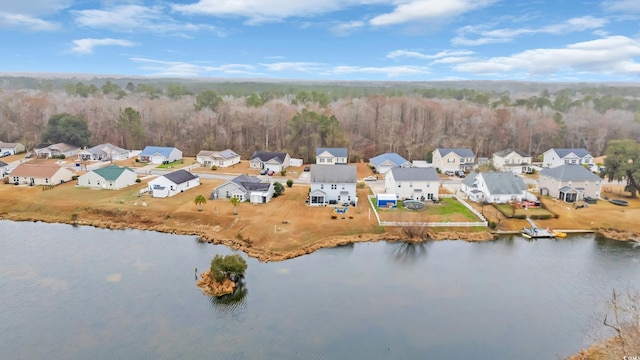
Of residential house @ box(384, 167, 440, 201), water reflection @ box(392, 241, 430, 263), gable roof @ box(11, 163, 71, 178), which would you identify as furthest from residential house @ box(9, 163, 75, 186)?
water reflection @ box(392, 241, 430, 263)

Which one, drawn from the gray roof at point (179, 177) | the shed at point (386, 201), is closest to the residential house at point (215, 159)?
the gray roof at point (179, 177)

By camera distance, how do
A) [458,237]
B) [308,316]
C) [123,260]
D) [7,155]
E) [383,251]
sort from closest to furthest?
[308,316], [123,260], [383,251], [458,237], [7,155]

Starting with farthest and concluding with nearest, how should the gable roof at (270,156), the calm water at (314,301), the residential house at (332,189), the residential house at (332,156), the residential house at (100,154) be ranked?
the residential house at (100,154) < the residential house at (332,156) < the gable roof at (270,156) < the residential house at (332,189) < the calm water at (314,301)

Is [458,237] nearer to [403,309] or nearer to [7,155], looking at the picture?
[403,309]

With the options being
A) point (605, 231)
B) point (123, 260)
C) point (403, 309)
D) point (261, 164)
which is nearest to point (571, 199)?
point (605, 231)

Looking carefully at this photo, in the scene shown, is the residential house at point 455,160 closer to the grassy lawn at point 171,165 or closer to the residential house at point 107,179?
the grassy lawn at point 171,165

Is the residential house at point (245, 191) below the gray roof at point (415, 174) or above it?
below

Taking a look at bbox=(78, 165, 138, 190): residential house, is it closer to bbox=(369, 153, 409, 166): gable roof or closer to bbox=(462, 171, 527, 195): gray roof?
bbox=(369, 153, 409, 166): gable roof
